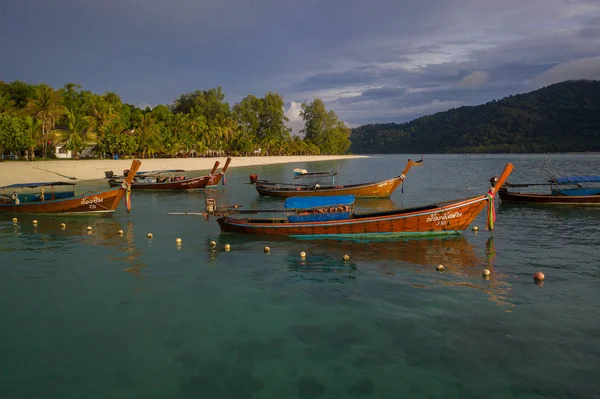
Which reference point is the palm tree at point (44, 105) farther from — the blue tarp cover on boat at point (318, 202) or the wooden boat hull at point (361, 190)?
the blue tarp cover on boat at point (318, 202)

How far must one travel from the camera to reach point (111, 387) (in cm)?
750

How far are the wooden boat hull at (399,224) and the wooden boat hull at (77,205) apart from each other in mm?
12232

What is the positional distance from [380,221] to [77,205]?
18.9m

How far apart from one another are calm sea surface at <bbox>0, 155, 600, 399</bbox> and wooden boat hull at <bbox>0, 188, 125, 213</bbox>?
7.13 meters

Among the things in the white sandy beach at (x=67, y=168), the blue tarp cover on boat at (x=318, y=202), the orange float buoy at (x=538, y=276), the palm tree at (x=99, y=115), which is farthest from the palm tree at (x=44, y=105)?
the orange float buoy at (x=538, y=276)

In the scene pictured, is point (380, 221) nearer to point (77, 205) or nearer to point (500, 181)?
point (500, 181)

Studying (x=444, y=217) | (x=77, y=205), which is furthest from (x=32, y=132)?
(x=444, y=217)

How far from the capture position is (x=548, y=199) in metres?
29.9

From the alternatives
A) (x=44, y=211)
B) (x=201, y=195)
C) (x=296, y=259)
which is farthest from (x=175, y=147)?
(x=296, y=259)

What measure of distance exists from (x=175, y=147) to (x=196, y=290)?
74.8m

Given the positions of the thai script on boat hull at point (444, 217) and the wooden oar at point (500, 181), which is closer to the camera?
the wooden oar at point (500, 181)

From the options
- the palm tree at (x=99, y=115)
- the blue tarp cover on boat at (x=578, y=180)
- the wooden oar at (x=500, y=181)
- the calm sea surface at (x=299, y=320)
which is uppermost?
the palm tree at (x=99, y=115)

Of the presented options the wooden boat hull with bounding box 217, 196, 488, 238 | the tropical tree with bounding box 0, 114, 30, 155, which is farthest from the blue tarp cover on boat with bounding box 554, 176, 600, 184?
the tropical tree with bounding box 0, 114, 30, 155

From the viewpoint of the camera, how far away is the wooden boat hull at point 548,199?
29047mm
